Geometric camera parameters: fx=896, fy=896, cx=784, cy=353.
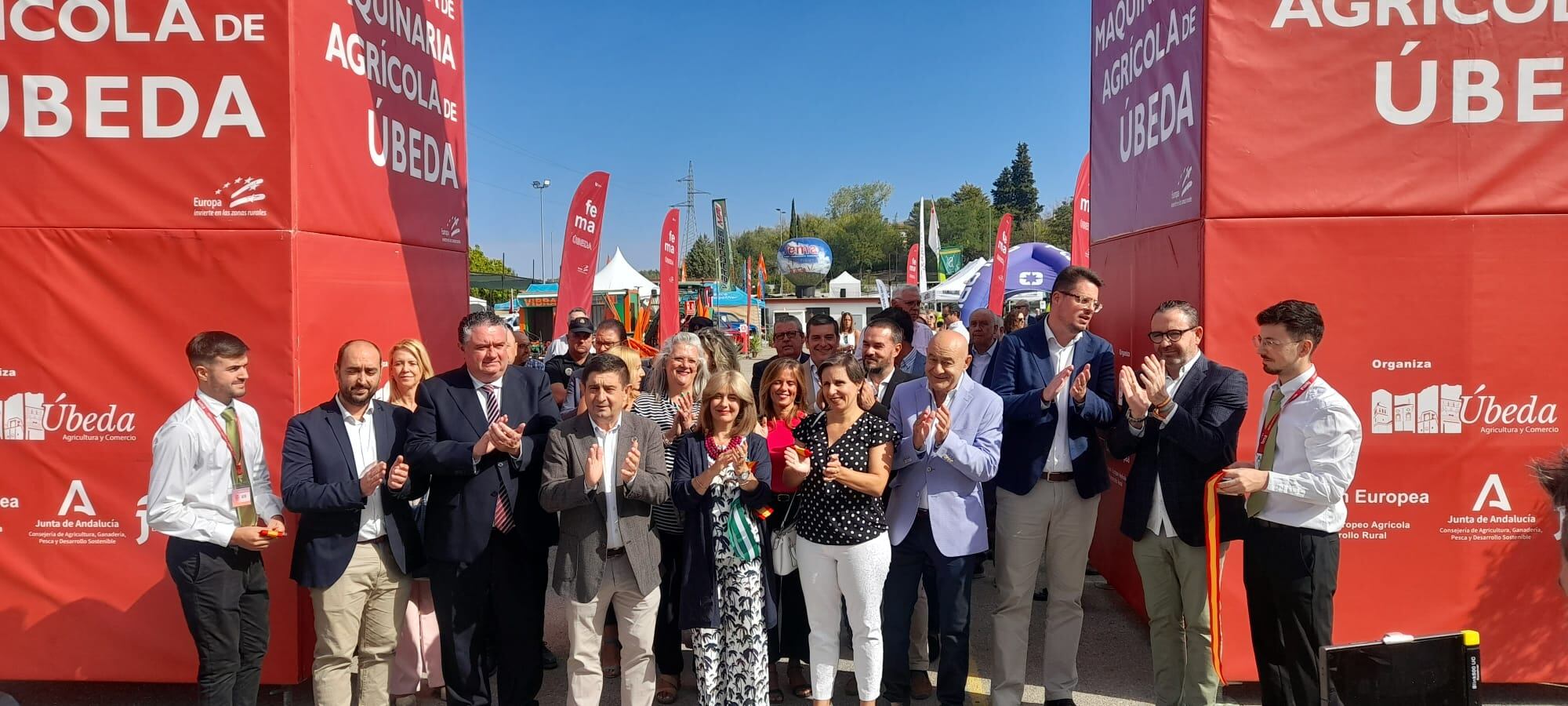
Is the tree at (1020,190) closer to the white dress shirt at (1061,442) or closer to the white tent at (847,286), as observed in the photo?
the white tent at (847,286)

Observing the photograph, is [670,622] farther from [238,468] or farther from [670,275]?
[670,275]

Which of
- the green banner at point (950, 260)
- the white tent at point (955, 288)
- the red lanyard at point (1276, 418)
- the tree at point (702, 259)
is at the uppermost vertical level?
the tree at point (702, 259)

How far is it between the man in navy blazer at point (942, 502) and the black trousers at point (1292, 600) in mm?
1075

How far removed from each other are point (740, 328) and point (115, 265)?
96.1 feet

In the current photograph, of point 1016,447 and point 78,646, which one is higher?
point 1016,447

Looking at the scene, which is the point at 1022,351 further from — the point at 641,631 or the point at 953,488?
the point at 641,631

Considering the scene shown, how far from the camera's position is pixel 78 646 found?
4309mm

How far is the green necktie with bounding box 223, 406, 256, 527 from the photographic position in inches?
142

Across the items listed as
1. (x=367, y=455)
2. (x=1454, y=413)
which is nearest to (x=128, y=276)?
(x=367, y=455)

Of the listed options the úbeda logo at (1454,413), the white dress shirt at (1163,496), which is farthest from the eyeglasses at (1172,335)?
the úbeda logo at (1454,413)

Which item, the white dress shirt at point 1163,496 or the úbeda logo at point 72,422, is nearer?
the white dress shirt at point 1163,496

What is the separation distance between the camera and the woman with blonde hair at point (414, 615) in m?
4.33

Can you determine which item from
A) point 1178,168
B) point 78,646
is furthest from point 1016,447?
point 78,646

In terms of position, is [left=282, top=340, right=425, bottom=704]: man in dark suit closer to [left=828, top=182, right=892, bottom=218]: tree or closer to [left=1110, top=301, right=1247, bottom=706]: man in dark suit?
[left=1110, top=301, right=1247, bottom=706]: man in dark suit
